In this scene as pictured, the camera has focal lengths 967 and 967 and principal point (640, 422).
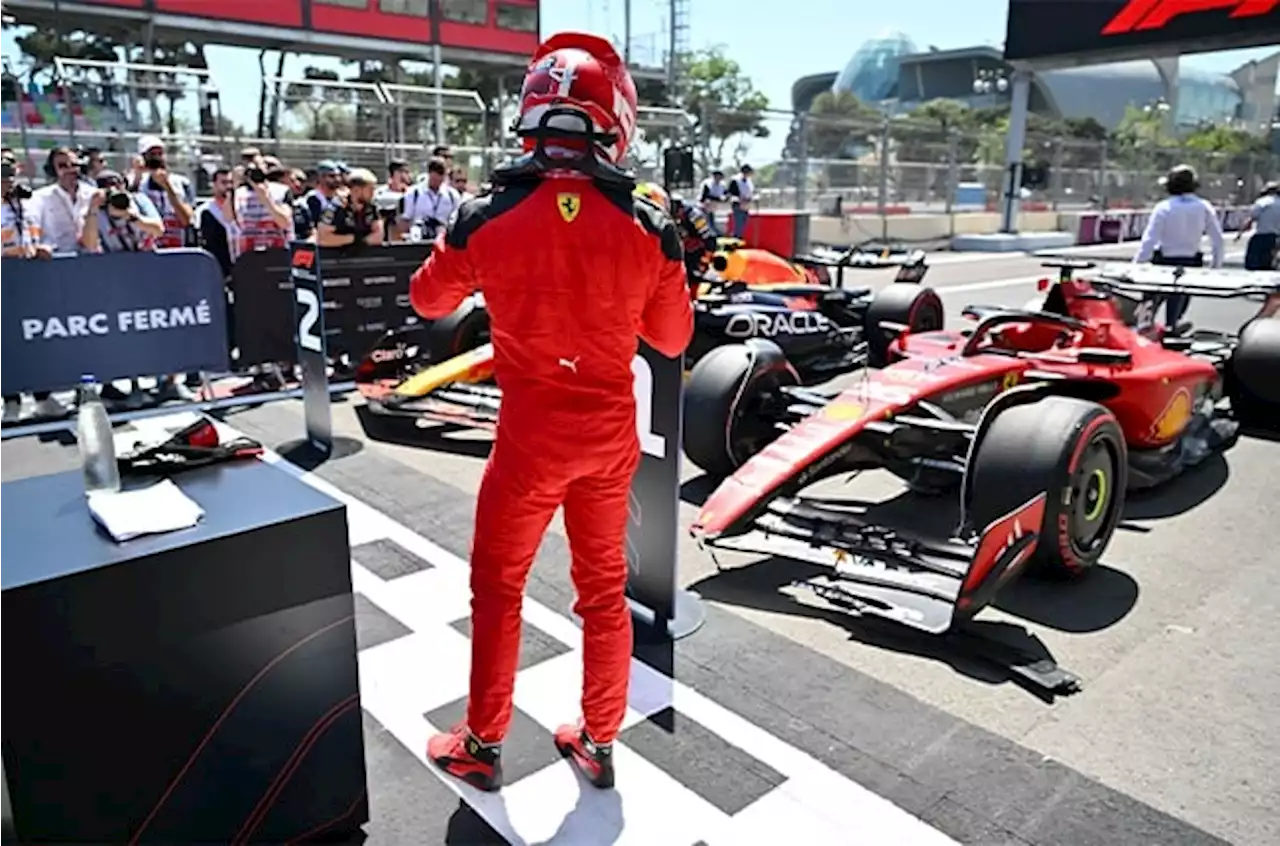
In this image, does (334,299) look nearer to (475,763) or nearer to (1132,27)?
(475,763)

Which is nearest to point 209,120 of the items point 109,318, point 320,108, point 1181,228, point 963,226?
point 320,108

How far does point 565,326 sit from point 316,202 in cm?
658

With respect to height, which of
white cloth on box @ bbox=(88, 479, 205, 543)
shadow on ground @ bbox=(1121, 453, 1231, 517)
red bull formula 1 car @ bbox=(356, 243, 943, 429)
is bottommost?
shadow on ground @ bbox=(1121, 453, 1231, 517)

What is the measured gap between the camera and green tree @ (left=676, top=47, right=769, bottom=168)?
19000 mm

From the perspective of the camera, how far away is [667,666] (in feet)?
10.5

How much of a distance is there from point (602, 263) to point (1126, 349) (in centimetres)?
383

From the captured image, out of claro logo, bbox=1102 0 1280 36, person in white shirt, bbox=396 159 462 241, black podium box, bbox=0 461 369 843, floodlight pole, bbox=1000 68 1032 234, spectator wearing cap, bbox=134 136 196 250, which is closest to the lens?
black podium box, bbox=0 461 369 843

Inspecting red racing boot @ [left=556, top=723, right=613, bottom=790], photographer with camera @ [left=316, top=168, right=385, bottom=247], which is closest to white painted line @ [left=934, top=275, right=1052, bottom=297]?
photographer with camera @ [left=316, top=168, right=385, bottom=247]

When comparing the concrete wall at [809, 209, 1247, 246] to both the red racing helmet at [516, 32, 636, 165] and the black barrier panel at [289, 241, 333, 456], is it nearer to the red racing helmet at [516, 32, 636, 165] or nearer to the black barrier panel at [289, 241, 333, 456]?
the black barrier panel at [289, 241, 333, 456]

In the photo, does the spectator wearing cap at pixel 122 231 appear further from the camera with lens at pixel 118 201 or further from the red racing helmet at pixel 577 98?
the red racing helmet at pixel 577 98

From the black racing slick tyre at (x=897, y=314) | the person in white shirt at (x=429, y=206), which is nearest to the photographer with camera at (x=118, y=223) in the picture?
the person in white shirt at (x=429, y=206)

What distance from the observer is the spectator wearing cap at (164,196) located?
7500mm

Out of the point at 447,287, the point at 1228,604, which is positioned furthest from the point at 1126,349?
the point at 447,287

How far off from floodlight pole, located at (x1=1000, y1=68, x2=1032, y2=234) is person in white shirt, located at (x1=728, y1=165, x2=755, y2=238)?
1000 centimetres
